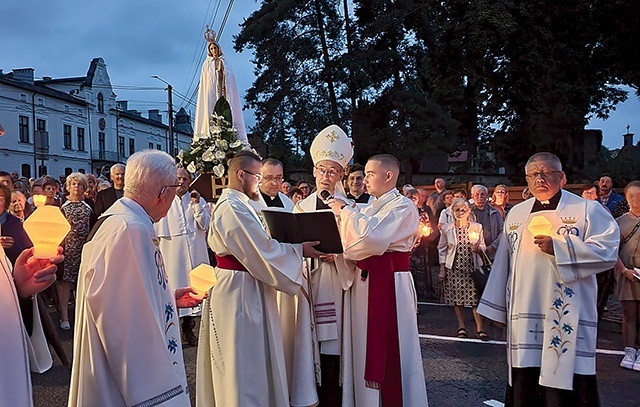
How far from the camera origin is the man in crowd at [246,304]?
3998 millimetres

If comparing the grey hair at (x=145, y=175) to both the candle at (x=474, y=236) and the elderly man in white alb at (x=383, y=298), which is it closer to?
the elderly man in white alb at (x=383, y=298)

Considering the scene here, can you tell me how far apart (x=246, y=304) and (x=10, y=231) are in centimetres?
324

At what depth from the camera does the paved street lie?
Answer: 5480mm

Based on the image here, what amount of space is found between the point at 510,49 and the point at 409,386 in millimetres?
13333

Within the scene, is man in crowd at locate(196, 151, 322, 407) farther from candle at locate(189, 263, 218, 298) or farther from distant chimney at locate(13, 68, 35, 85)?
distant chimney at locate(13, 68, 35, 85)

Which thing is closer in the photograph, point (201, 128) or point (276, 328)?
point (276, 328)

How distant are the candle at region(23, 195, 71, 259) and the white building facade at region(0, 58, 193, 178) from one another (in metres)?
36.4

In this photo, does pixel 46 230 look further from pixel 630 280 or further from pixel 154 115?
pixel 154 115

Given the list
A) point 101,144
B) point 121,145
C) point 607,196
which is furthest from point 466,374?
point 121,145

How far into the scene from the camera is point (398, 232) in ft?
14.6

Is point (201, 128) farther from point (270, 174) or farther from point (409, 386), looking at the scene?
point (409, 386)

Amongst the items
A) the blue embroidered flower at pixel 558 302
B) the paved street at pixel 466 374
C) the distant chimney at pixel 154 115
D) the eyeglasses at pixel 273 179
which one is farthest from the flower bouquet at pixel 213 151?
the distant chimney at pixel 154 115

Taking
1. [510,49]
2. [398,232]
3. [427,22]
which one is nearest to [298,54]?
[427,22]

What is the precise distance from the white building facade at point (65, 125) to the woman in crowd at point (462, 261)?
104 feet
